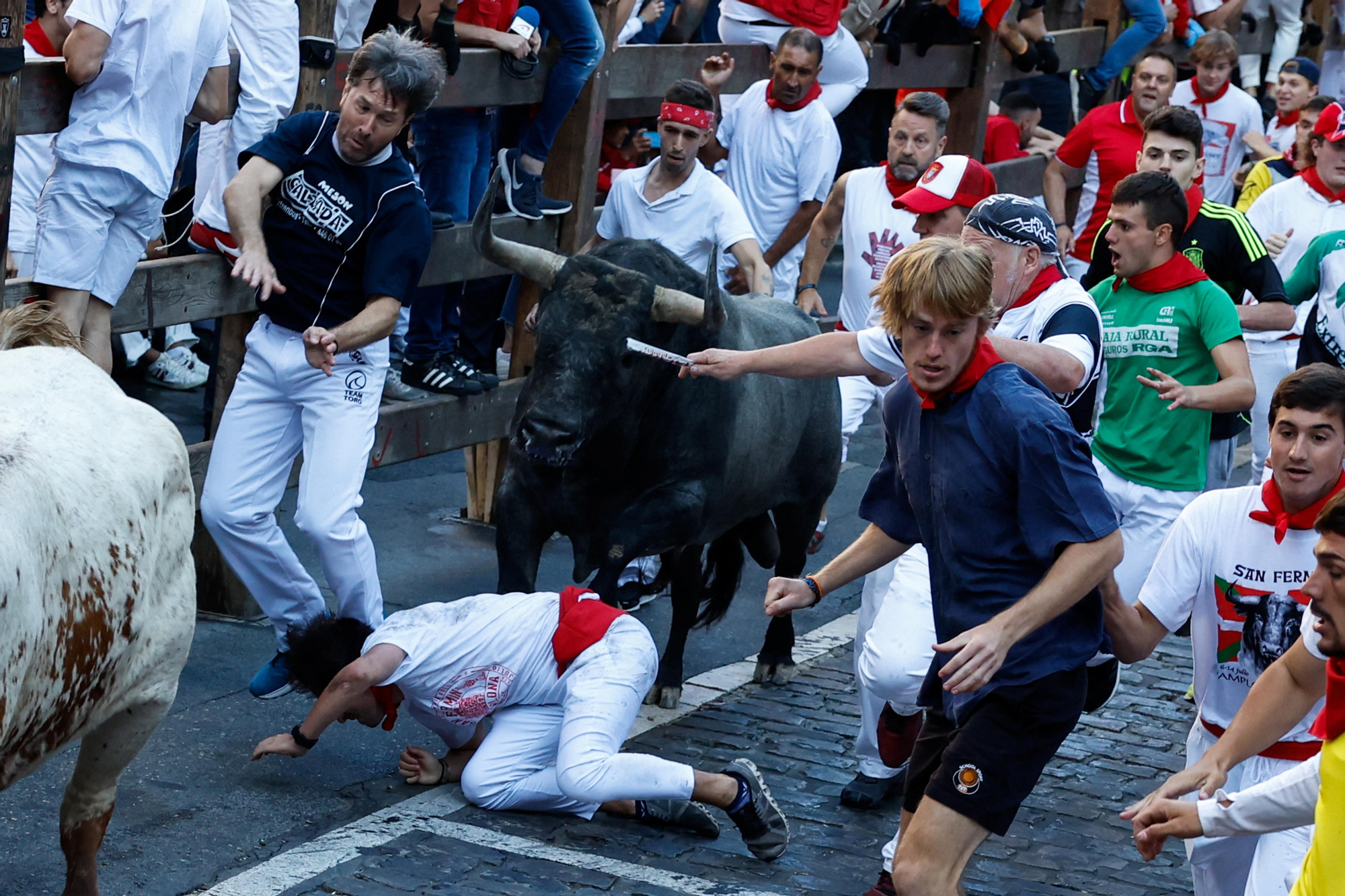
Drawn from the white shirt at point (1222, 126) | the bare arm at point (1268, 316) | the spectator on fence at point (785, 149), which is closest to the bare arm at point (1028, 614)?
the bare arm at point (1268, 316)

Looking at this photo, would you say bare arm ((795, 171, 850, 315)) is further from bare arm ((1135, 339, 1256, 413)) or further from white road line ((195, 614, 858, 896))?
white road line ((195, 614, 858, 896))

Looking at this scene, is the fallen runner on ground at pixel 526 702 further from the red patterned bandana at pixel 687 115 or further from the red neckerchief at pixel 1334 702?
the red patterned bandana at pixel 687 115

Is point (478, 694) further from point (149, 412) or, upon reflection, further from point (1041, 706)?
point (1041, 706)

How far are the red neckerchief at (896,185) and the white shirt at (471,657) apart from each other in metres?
3.52

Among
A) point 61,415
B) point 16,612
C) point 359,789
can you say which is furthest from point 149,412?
point 359,789

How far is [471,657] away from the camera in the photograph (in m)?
5.76

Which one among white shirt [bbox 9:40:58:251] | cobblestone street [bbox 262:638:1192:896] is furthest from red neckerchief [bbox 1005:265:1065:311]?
white shirt [bbox 9:40:58:251]

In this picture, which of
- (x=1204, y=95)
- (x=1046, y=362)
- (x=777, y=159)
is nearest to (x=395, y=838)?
(x=1046, y=362)

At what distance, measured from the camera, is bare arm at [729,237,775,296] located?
830cm

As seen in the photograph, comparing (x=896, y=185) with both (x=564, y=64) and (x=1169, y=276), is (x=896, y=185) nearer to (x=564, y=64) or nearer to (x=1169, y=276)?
(x=564, y=64)

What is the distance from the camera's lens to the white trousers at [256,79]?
7.05 metres

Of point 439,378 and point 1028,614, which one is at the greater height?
point 1028,614

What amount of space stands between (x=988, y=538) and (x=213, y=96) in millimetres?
3817

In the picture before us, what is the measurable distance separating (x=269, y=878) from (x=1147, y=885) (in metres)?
2.83
